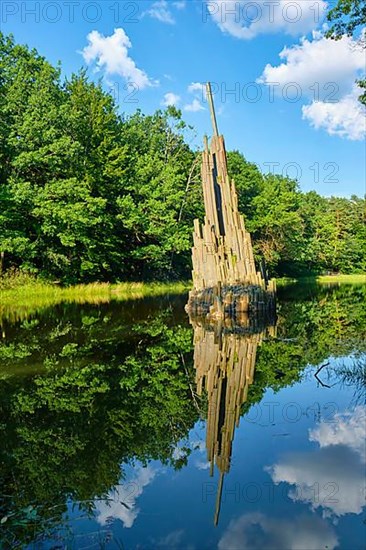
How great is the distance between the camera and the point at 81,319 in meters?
16.0

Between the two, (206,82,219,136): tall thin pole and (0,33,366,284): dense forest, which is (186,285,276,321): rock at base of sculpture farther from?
(0,33,366,284): dense forest

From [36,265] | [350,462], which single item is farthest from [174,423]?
[36,265]

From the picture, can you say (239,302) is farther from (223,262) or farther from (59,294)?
(59,294)

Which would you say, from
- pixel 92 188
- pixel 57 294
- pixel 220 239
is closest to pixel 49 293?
pixel 57 294

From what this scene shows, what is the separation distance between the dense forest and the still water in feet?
59.5

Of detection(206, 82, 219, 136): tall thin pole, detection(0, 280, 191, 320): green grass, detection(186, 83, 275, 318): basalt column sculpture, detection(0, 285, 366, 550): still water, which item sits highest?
detection(206, 82, 219, 136): tall thin pole

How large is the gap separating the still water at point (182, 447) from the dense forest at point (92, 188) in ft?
59.5

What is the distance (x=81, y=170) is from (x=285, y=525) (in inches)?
1227

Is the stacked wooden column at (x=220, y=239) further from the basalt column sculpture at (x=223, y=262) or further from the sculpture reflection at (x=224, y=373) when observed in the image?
the sculpture reflection at (x=224, y=373)

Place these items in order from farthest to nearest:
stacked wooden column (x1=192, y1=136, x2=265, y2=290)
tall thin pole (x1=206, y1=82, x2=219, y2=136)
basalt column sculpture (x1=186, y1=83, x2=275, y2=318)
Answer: tall thin pole (x1=206, y1=82, x2=219, y2=136) → stacked wooden column (x1=192, y1=136, x2=265, y2=290) → basalt column sculpture (x1=186, y1=83, x2=275, y2=318)

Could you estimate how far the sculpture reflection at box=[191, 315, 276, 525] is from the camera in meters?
5.32

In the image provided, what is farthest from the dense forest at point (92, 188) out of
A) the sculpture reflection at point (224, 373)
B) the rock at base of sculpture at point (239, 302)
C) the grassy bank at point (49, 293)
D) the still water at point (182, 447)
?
the still water at point (182, 447)

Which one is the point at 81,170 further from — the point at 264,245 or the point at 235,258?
the point at 264,245

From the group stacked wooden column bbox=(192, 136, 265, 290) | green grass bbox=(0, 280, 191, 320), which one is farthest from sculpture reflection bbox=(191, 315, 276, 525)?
green grass bbox=(0, 280, 191, 320)
